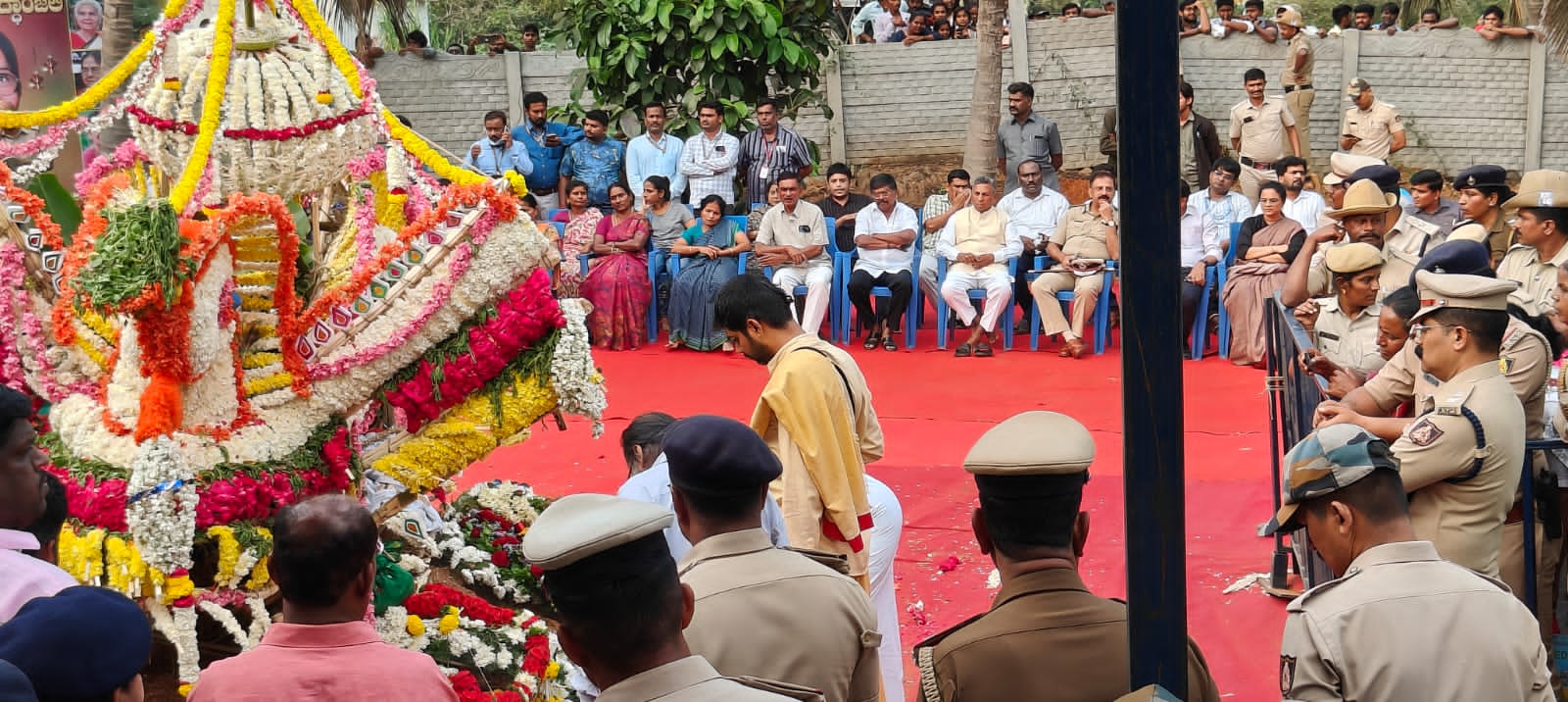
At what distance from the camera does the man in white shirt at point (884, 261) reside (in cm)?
1180

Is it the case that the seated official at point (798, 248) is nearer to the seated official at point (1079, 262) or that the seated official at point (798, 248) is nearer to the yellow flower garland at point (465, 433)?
the seated official at point (1079, 262)

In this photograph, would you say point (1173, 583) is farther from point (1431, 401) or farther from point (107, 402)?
point (107, 402)

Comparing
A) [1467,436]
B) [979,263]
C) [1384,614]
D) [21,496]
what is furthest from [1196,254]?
[21,496]

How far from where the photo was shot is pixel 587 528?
246 cm

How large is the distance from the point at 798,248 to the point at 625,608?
967 cm

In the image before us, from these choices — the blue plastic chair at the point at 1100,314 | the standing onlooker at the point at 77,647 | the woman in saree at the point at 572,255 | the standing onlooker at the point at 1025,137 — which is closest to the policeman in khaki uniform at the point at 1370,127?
the standing onlooker at the point at 1025,137

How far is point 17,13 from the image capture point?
877 cm

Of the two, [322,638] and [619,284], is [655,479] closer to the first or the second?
[322,638]

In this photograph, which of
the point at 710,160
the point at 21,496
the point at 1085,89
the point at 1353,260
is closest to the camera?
the point at 21,496

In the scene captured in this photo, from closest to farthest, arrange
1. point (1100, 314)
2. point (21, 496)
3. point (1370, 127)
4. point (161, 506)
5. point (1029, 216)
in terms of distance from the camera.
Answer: point (21, 496) < point (161, 506) < point (1100, 314) < point (1029, 216) < point (1370, 127)

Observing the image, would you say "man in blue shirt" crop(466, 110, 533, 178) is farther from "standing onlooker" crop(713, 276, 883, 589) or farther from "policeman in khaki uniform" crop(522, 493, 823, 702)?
"policeman in khaki uniform" crop(522, 493, 823, 702)

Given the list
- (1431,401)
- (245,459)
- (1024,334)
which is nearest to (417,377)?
(245,459)

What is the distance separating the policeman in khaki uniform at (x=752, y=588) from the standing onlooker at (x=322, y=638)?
560mm

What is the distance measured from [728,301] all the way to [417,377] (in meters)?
1.07
